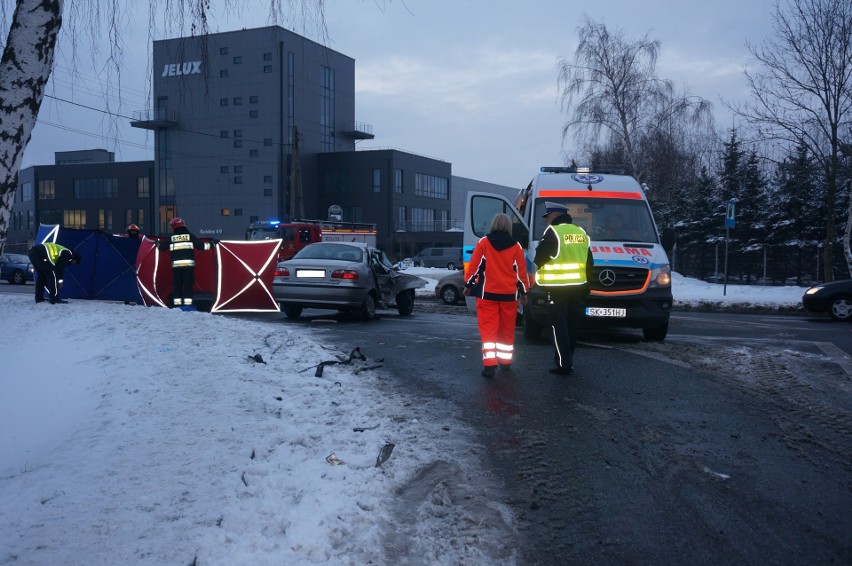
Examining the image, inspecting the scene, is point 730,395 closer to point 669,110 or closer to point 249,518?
Answer: point 249,518

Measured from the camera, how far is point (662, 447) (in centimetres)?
509

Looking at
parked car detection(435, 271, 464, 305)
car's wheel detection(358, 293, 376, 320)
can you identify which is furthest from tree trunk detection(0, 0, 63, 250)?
parked car detection(435, 271, 464, 305)

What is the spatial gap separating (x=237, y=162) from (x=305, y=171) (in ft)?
22.2

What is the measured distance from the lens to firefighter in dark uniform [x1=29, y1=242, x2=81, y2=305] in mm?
11945

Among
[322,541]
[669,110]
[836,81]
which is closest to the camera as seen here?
[322,541]

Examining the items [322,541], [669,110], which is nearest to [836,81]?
[669,110]

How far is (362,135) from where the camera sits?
3059 inches

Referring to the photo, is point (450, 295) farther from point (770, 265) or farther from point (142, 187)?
point (142, 187)

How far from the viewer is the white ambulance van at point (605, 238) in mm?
10445

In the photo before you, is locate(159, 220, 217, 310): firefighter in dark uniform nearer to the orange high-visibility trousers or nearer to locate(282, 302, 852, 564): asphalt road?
locate(282, 302, 852, 564): asphalt road

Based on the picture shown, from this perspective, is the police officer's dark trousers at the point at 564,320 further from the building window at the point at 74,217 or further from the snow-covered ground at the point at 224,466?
the building window at the point at 74,217

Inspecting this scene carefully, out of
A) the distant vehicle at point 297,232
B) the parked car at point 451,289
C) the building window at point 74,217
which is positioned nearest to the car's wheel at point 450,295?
the parked car at point 451,289

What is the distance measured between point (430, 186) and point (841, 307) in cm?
6575

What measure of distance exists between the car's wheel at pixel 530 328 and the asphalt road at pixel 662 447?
0.85 metres
